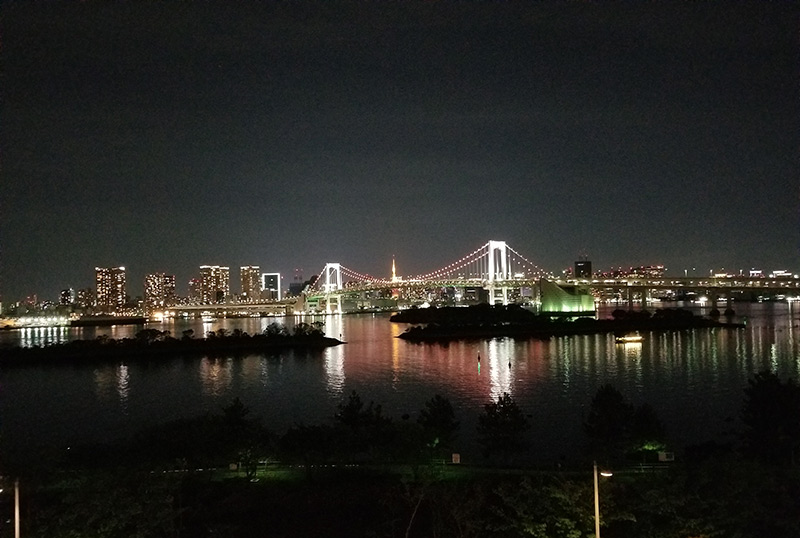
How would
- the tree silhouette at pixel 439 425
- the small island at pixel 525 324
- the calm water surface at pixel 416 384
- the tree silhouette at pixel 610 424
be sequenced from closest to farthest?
the tree silhouette at pixel 439 425 < the tree silhouette at pixel 610 424 < the calm water surface at pixel 416 384 < the small island at pixel 525 324

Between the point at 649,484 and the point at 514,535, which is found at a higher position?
the point at 649,484

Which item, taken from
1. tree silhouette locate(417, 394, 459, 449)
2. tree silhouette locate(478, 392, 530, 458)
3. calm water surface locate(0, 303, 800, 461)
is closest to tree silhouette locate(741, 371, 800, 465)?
calm water surface locate(0, 303, 800, 461)

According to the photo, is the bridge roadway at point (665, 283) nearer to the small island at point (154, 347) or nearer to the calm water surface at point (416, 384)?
the calm water surface at point (416, 384)

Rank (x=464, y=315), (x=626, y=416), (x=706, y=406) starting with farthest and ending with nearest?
(x=464, y=315) → (x=706, y=406) → (x=626, y=416)

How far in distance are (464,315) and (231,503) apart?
1527 cm

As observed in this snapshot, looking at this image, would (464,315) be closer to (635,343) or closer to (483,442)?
(635,343)

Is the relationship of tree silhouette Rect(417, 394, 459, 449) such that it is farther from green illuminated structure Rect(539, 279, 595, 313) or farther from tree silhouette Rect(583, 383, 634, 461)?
green illuminated structure Rect(539, 279, 595, 313)

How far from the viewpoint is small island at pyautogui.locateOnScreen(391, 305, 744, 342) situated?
16.4m

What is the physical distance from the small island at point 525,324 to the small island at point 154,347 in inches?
112

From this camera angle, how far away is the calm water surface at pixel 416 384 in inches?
239

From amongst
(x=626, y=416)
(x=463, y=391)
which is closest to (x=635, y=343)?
(x=463, y=391)

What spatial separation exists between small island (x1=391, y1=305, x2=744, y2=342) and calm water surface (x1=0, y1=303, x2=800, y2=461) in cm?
255

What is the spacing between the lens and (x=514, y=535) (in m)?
2.84

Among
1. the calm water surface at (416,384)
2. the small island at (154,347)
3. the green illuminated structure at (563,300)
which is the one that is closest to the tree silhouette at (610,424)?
the calm water surface at (416,384)
